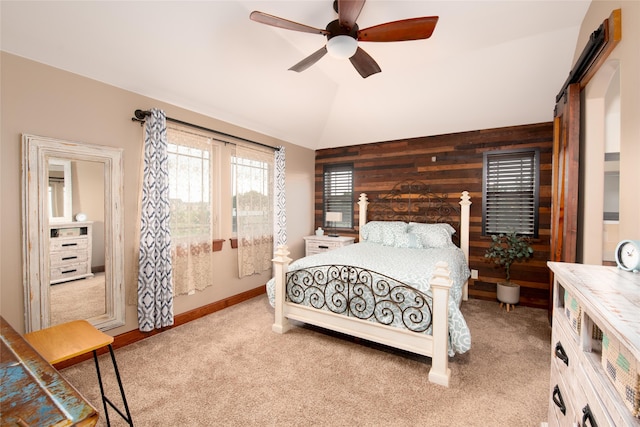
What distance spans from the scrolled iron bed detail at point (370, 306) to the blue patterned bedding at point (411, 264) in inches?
3.0

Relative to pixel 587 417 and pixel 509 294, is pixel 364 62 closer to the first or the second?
pixel 587 417

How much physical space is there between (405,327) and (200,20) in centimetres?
318

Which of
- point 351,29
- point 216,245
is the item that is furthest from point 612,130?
point 216,245

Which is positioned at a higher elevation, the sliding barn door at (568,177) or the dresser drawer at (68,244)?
the sliding barn door at (568,177)

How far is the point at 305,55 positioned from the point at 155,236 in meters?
2.57

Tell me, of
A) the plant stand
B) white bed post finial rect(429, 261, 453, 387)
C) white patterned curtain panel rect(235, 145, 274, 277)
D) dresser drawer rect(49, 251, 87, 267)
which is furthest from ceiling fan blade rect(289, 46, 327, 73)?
the plant stand

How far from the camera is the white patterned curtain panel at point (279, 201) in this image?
4.48 metres

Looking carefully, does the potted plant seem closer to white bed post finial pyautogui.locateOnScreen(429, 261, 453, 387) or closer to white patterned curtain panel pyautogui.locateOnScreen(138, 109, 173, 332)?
white bed post finial pyautogui.locateOnScreen(429, 261, 453, 387)

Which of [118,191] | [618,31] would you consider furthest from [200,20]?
[618,31]

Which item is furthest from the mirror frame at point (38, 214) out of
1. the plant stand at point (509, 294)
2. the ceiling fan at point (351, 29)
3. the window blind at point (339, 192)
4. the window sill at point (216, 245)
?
the plant stand at point (509, 294)

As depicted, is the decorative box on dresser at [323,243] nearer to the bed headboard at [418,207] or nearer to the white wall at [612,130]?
the bed headboard at [418,207]

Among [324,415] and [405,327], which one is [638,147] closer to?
[405,327]

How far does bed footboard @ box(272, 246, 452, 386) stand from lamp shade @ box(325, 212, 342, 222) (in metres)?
2.20

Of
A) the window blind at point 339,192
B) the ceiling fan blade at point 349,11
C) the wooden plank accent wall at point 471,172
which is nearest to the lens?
the ceiling fan blade at point 349,11
